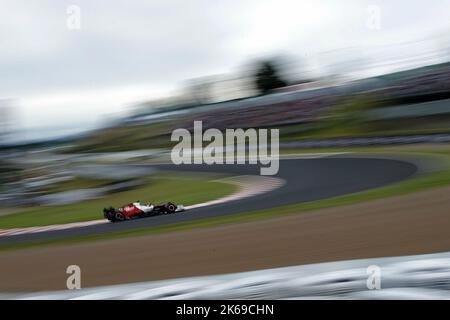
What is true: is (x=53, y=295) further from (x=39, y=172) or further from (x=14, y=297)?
(x=39, y=172)

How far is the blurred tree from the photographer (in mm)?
2855

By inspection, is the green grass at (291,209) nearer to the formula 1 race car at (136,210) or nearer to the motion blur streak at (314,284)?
the formula 1 race car at (136,210)

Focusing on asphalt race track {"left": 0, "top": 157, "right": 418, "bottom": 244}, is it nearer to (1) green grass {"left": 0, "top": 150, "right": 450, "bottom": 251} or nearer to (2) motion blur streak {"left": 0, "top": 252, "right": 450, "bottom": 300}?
(1) green grass {"left": 0, "top": 150, "right": 450, "bottom": 251}

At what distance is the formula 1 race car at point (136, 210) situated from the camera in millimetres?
2984

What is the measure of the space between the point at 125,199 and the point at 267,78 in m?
1.04

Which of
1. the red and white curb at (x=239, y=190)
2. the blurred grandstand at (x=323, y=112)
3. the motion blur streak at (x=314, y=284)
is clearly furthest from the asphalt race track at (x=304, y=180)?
the motion blur streak at (x=314, y=284)

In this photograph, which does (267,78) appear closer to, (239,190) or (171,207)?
(239,190)

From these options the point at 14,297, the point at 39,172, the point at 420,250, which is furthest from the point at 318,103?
the point at 14,297

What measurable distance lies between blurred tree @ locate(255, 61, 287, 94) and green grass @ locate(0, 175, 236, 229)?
596 mm

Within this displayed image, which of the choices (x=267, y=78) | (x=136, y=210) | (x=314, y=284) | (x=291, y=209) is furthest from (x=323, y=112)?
(x=136, y=210)

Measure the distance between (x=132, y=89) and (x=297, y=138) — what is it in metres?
0.95

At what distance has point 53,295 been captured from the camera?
280cm
